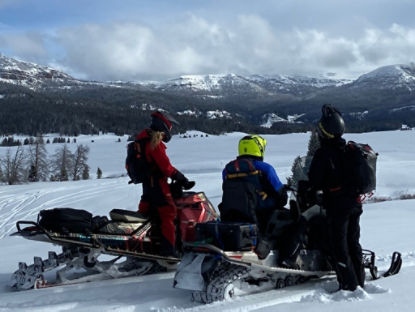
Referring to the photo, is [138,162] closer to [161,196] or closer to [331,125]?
Answer: [161,196]

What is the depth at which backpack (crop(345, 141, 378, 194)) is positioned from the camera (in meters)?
4.38

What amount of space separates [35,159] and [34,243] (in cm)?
3902

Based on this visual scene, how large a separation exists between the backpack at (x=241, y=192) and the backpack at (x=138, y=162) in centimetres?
115

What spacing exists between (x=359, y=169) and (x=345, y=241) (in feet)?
2.38

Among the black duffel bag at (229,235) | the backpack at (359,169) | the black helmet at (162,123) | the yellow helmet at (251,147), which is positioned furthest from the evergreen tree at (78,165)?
the backpack at (359,169)

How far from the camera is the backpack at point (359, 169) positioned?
4.38 meters

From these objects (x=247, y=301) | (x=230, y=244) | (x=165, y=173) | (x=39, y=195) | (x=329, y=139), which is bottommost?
(x=39, y=195)

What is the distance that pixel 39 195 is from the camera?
22.3 meters

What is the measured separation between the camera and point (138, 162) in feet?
18.0

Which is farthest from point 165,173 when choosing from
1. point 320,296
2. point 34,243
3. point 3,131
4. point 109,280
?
point 3,131

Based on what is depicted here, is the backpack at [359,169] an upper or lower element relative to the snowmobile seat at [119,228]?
upper

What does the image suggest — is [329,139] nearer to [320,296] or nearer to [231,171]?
[231,171]

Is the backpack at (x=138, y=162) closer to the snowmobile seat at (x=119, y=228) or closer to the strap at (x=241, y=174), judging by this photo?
the snowmobile seat at (x=119, y=228)

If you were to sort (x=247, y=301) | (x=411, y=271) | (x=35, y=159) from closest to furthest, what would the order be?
(x=247, y=301) < (x=411, y=271) < (x=35, y=159)
